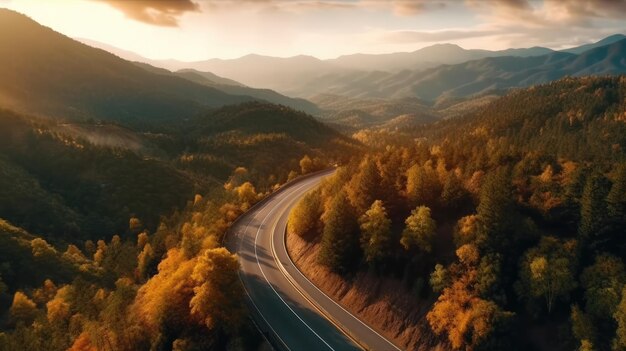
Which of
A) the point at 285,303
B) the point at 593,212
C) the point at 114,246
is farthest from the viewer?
the point at 114,246

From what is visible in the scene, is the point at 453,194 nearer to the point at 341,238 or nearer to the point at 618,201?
the point at 341,238

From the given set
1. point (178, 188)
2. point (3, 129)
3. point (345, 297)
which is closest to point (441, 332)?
point (345, 297)

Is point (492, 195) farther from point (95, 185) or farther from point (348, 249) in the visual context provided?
point (95, 185)

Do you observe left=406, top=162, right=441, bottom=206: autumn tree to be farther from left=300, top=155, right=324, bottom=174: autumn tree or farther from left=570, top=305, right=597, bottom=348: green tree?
left=300, top=155, right=324, bottom=174: autumn tree

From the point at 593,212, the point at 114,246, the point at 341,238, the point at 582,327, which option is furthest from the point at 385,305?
the point at 114,246

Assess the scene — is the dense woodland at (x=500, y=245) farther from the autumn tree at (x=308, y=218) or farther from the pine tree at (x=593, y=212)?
the autumn tree at (x=308, y=218)

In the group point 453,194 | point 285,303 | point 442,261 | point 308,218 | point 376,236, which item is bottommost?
point 285,303

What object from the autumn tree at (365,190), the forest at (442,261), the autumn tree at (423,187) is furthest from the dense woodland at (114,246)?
the autumn tree at (423,187)
